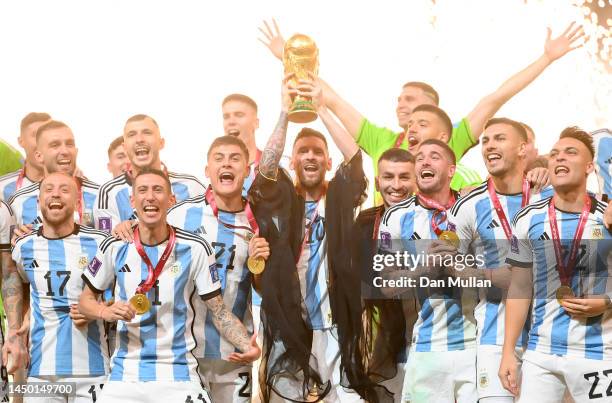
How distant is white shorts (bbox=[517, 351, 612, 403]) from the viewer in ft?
13.6

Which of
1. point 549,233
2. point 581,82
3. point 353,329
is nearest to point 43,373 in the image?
point 353,329

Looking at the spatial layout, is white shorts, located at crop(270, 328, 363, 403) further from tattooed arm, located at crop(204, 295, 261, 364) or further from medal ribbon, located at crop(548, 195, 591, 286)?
medal ribbon, located at crop(548, 195, 591, 286)

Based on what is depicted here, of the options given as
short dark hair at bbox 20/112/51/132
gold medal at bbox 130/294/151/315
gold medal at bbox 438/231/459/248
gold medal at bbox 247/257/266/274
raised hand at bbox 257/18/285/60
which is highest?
raised hand at bbox 257/18/285/60

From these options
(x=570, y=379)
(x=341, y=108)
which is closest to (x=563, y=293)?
(x=570, y=379)

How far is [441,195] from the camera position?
A: 4.58 metres

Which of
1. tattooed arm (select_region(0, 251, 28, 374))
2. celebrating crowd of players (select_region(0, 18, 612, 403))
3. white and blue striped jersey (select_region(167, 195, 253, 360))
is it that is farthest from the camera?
tattooed arm (select_region(0, 251, 28, 374))

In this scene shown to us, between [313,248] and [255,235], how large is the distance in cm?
29

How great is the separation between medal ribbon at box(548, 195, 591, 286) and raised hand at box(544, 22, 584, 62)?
28.6 inches

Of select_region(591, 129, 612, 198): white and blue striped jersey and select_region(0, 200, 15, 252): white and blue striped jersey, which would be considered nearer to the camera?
select_region(591, 129, 612, 198): white and blue striped jersey

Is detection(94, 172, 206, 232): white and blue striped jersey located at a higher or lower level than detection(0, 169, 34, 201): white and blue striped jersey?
lower

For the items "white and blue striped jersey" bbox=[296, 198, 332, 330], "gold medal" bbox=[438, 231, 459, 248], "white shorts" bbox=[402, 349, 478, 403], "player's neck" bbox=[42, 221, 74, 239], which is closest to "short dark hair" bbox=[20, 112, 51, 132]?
"player's neck" bbox=[42, 221, 74, 239]

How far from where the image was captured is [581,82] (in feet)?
15.6

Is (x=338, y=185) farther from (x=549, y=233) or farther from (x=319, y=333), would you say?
(x=549, y=233)

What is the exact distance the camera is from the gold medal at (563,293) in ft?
14.1
